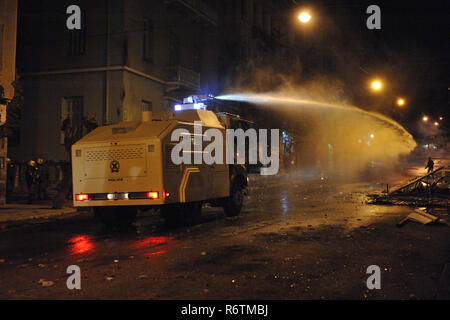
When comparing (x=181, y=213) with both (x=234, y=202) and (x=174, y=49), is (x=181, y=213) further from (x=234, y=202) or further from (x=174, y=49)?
(x=174, y=49)

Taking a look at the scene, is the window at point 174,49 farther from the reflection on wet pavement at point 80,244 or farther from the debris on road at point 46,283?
the debris on road at point 46,283

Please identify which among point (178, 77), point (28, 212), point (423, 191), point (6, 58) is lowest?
point (28, 212)

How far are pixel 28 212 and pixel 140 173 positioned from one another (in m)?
5.90

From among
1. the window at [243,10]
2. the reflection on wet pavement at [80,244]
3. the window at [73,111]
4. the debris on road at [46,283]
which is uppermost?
the window at [243,10]

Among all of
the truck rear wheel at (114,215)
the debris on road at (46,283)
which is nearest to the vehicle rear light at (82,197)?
the truck rear wheel at (114,215)

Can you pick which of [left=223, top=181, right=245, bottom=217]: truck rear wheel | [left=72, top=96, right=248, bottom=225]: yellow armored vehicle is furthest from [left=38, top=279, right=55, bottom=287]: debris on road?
[left=223, top=181, right=245, bottom=217]: truck rear wheel

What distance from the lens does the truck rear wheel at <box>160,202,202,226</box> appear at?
10.5m

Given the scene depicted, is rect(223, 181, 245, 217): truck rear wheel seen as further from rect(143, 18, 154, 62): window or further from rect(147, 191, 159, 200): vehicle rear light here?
rect(143, 18, 154, 62): window

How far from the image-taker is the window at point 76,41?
22.6 metres

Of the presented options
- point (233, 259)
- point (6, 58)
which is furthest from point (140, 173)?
point (6, 58)

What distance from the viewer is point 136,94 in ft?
75.7

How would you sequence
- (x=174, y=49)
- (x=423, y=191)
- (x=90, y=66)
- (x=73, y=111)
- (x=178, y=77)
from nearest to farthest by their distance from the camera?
(x=423, y=191) → (x=90, y=66) → (x=73, y=111) → (x=178, y=77) → (x=174, y=49)

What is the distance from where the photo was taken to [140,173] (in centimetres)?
976
